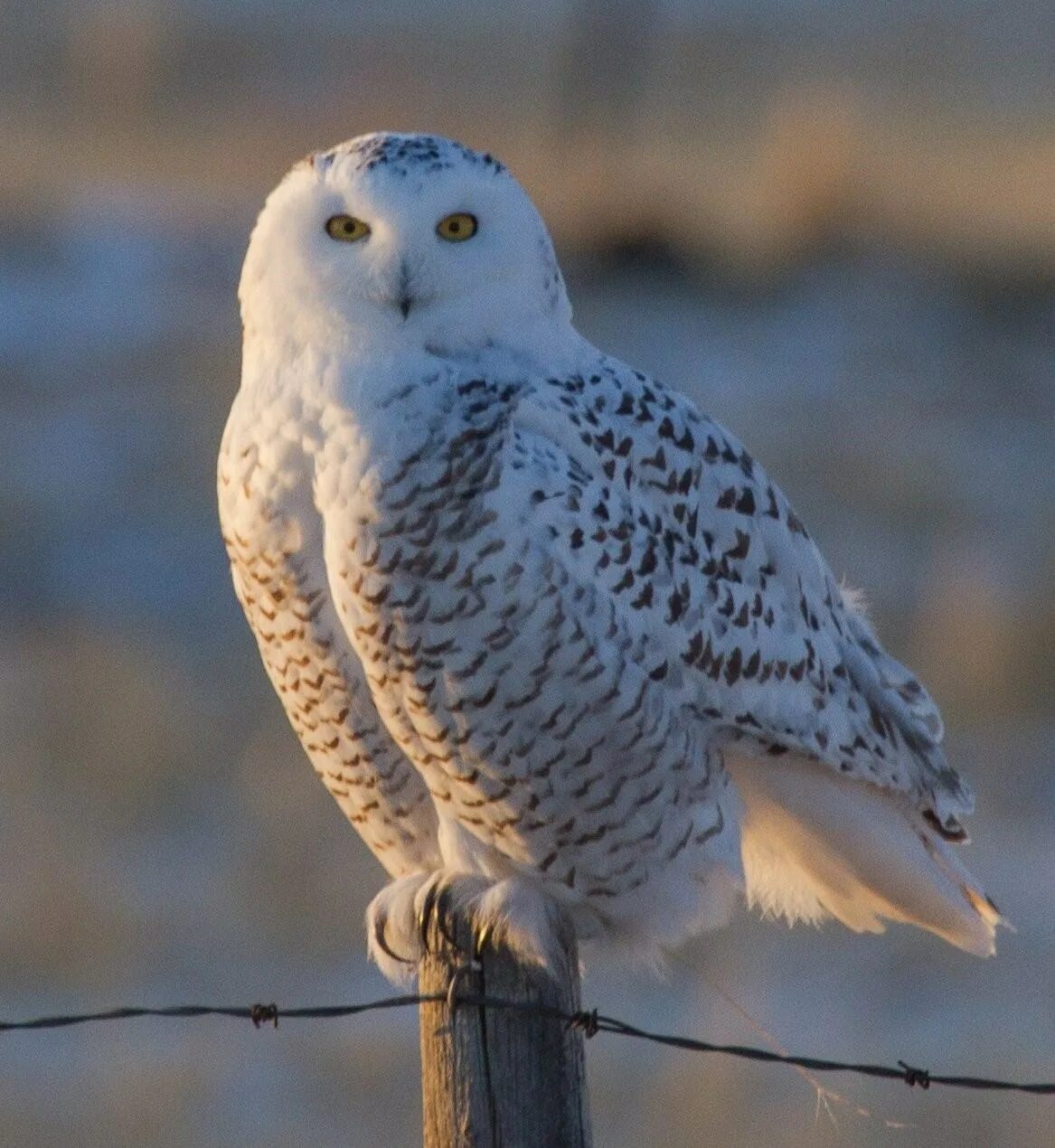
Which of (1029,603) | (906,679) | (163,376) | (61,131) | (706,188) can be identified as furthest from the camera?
(61,131)

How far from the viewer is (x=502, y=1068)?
349 cm

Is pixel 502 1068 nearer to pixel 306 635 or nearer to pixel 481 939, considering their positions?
pixel 481 939

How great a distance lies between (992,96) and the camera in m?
16.3

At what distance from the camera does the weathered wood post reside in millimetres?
3473

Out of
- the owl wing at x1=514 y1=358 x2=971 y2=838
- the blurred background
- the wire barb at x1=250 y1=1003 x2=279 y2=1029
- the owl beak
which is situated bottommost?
the wire barb at x1=250 y1=1003 x2=279 y2=1029

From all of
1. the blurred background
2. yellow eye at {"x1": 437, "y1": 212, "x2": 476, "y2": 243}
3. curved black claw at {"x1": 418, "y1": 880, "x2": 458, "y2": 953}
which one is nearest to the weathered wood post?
curved black claw at {"x1": 418, "y1": 880, "x2": 458, "y2": 953}

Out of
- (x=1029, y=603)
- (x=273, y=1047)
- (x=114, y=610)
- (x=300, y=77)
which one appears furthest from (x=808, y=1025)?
(x=300, y=77)

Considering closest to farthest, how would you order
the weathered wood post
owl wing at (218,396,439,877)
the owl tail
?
the weathered wood post, owl wing at (218,396,439,877), the owl tail

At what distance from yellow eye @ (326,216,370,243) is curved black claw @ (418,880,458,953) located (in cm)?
98

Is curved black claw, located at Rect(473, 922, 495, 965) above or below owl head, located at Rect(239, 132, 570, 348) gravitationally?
below

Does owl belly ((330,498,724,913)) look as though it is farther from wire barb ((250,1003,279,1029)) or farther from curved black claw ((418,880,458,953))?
wire barb ((250,1003,279,1029))

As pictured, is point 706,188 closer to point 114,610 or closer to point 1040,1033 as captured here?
point 114,610

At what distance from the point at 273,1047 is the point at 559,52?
10.2 meters

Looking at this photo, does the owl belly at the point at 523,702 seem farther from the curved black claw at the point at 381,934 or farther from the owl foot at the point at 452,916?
the curved black claw at the point at 381,934
